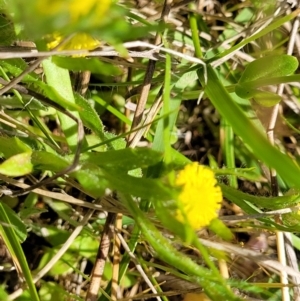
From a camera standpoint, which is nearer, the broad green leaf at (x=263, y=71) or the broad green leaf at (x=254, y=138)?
the broad green leaf at (x=254, y=138)

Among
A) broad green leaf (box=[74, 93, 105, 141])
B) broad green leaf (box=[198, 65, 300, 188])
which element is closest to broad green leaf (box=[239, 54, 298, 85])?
broad green leaf (box=[198, 65, 300, 188])

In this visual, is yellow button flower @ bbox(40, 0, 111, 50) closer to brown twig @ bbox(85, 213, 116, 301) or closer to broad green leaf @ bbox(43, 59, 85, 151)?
broad green leaf @ bbox(43, 59, 85, 151)

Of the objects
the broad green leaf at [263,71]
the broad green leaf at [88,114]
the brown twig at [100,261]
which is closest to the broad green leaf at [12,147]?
the broad green leaf at [88,114]

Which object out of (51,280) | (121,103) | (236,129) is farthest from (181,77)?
(51,280)

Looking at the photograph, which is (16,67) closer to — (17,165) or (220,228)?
(17,165)

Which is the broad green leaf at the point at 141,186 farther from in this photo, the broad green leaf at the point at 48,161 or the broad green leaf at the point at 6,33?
the broad green leaf at the point at 6,33
